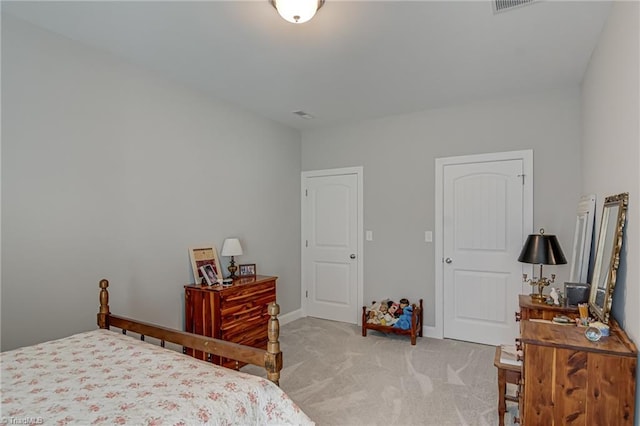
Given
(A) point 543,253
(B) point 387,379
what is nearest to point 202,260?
(B) point 387,379

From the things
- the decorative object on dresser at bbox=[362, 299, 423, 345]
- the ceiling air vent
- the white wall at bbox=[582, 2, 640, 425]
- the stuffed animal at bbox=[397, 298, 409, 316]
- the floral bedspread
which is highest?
the ceiling air vent

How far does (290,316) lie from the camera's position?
4727 millimetres

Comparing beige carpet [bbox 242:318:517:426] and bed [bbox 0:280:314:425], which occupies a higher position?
bed [bbox 0:280:314:425]

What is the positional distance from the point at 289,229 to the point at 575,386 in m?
3.59

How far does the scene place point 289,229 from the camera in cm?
480

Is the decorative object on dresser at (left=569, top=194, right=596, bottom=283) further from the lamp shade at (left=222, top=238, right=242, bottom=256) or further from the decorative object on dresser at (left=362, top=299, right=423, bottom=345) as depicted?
the lamp shade at (left=222, top=238, right=242, bottom=256)

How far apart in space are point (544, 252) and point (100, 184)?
3.54 m

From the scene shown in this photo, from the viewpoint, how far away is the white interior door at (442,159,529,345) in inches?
146

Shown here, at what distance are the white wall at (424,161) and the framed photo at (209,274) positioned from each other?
1.95 metres

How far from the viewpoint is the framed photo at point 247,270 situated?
382cm

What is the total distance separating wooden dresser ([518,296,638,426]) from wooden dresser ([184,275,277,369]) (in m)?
2.13

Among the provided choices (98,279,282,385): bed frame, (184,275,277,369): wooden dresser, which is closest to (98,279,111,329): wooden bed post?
(98,279,282,385): bed frame

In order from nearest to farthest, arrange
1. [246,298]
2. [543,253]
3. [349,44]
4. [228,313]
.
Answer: [349,44], [543,253], [228,313], [246,298]

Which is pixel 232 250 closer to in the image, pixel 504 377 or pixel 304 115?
pixel 304 115
